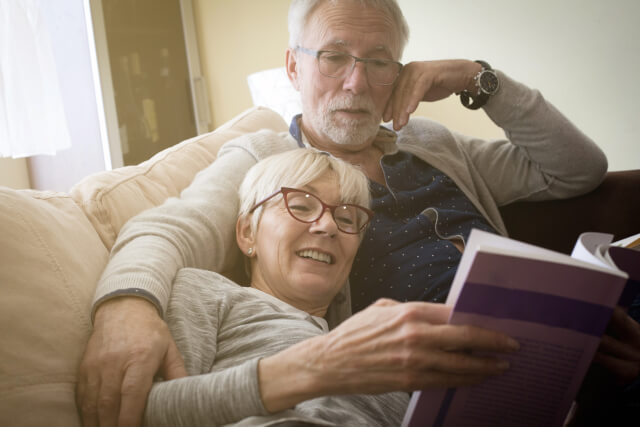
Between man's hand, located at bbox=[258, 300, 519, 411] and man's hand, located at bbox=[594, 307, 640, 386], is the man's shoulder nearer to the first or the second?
man's hand, located at bbox=[594, 307, 640, 386]

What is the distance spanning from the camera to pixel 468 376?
0.57 metres

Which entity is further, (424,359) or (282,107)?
(282,107)

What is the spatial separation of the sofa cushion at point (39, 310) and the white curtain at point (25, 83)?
1.35 m

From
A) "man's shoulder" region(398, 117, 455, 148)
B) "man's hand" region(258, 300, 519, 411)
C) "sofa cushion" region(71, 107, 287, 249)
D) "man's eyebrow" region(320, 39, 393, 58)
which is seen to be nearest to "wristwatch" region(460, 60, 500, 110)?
"man's shoulder" region(398, 117, 455, 148)

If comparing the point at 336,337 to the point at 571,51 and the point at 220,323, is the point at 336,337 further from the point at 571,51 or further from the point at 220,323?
the point at 571,51

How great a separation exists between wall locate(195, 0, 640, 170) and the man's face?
4.46 feet

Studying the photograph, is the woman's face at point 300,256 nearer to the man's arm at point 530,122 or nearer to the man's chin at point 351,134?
the man's chin at point 351,134

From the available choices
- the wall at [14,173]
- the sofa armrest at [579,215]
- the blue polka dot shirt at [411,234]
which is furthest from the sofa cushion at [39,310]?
the wall at [14,173]

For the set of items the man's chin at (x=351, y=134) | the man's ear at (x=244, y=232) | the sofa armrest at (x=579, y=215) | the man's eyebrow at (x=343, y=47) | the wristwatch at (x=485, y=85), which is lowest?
the sofa armrest at (x=579, y=215)

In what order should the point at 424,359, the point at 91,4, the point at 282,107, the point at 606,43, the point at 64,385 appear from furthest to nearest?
the point at 282,107 < the point at 91,4 < the point at 606,43 < the point at 64,385 < the point at 424,359

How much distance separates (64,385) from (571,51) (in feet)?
8.19

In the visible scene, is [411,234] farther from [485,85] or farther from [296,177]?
[485,85]

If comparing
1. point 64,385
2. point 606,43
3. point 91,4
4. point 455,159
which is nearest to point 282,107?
point 91,4

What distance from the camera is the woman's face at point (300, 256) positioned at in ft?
3.22
